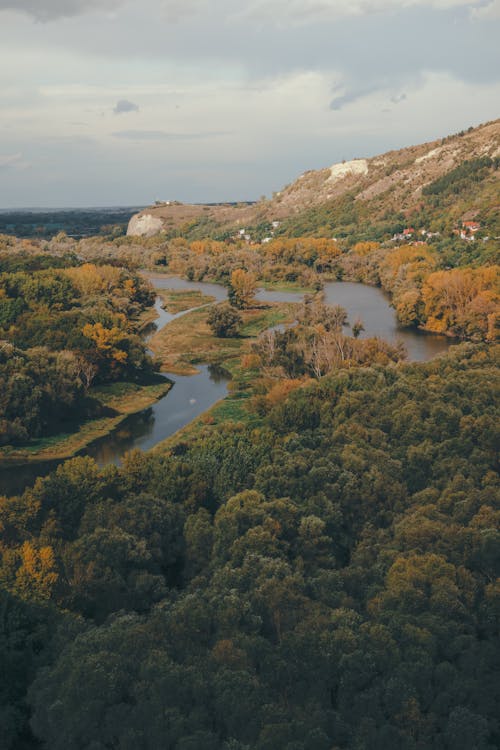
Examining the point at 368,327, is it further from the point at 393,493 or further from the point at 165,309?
the point at 393,493

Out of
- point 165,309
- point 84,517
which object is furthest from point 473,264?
point 84,517

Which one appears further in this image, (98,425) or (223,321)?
(223,321)

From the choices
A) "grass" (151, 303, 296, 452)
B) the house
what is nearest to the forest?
"grass" (151, 303, 296, 452)

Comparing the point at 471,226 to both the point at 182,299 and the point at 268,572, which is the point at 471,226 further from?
the point at 268,572

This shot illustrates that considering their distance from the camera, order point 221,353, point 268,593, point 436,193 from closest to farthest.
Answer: point 268,593
point 221,353
point 436,193

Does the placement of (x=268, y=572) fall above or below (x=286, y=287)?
below

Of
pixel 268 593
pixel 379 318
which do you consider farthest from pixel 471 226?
pixel 268 593
